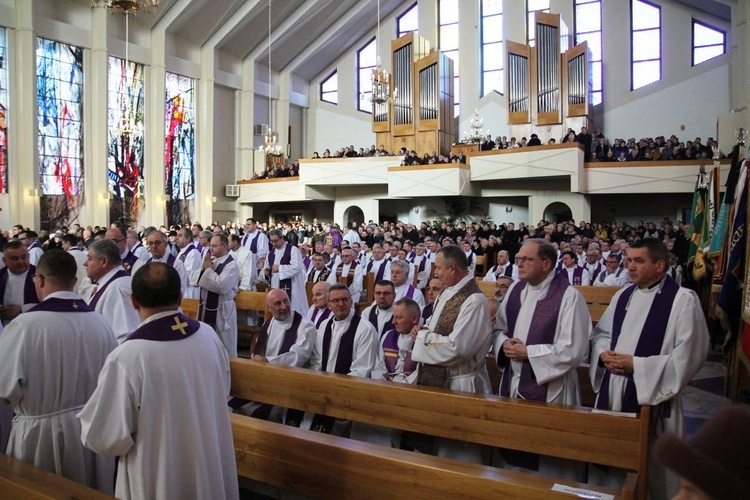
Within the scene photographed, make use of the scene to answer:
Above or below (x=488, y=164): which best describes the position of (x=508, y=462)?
below

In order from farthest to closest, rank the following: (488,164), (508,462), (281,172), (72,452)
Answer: (281,172) < (488,164) < (508,462) < (72,452)

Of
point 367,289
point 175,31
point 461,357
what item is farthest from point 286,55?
point 461,357

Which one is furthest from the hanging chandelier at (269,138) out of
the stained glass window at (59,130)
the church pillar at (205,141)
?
the stained glass window at (59,130)

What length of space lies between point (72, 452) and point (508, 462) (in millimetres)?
2165

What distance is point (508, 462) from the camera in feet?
10.7

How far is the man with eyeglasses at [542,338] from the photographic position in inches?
132

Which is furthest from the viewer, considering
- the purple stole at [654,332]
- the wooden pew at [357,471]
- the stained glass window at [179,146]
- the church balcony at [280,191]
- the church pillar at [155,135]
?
the church balcony at [280,191]

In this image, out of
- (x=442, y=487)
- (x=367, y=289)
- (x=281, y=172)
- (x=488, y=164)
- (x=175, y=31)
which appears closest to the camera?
(x=442, y=487)

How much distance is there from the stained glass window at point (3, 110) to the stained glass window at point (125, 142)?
3195 mm

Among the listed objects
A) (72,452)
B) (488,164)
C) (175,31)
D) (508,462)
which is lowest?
(508,462)

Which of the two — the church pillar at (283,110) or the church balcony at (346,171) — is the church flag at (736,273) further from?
the church pillar at (283,110)

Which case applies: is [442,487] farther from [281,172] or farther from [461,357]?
[281,172]

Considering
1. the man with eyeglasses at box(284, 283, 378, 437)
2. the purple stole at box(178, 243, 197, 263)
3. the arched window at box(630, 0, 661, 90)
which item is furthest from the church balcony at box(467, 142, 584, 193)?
the man with eyeglasses at box(284, 283, 378, 437)

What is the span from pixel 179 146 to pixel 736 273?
2069cm
